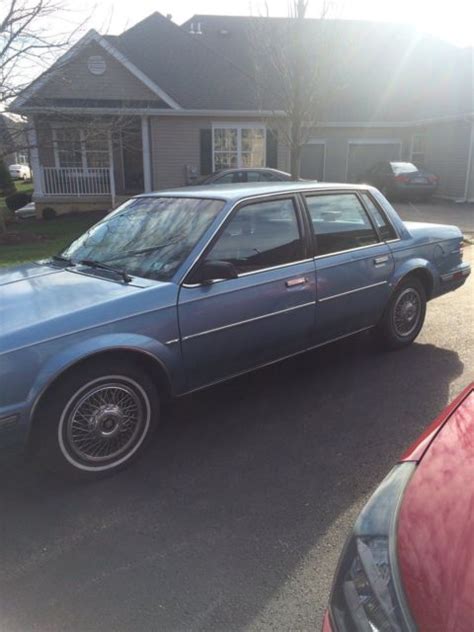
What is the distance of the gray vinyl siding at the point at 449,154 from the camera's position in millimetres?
20250

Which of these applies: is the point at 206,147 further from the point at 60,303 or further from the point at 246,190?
the point at 60,303

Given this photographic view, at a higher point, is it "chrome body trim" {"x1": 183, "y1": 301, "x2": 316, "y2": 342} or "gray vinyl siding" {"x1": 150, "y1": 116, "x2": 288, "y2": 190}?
"gray vinyl siding" {"x1": 150, "y1": 116, "x2": 288, "y2": 190}

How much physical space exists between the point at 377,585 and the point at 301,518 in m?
1.39

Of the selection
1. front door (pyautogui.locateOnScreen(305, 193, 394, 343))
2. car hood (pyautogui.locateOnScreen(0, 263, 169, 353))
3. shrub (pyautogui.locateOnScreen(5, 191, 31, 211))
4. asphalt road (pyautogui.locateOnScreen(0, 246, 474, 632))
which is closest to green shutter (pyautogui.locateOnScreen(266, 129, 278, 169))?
shrub (pyautogui.locateOnScreen(5, 191, 31, 211))

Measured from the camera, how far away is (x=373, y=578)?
1.47 meters

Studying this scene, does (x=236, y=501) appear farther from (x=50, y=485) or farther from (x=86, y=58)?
(x=86, y=58)

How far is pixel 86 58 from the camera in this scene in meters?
17.7

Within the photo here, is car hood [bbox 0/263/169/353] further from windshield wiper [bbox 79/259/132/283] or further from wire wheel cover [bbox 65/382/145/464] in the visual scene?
wire wheel cover [bbox 65/382/145/464]

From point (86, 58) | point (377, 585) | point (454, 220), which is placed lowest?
point (454, 220)

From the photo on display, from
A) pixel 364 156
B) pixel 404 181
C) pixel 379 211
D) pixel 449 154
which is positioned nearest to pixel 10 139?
pixel 379 211

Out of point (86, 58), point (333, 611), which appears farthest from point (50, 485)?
point (86, 58)

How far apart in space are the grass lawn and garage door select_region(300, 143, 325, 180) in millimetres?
8816

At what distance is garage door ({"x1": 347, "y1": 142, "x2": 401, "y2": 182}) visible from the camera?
22.1m

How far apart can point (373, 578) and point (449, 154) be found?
2235 centimetres
